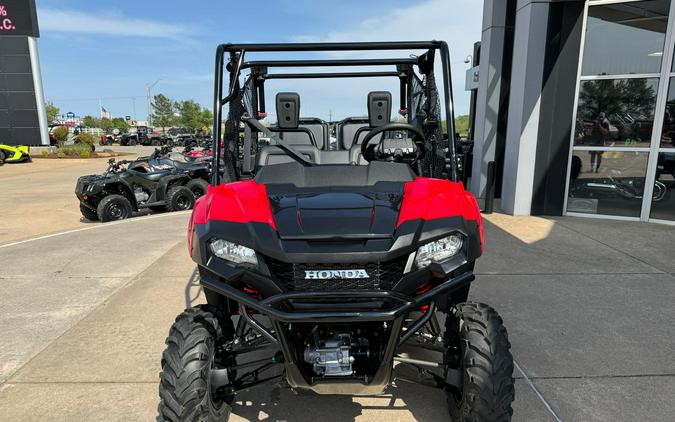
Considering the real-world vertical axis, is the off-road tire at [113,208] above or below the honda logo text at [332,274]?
below

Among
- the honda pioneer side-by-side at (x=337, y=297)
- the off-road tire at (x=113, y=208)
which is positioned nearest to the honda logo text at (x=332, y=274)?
the honda pioneer side-by-side at (x=337, y=297)

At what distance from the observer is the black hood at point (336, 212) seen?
180 cm

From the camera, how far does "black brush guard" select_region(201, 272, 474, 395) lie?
170cm

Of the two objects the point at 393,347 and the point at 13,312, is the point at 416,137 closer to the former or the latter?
the point at 393,347

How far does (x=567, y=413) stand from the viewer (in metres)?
2.33

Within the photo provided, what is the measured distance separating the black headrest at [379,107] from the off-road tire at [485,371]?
2.51 m

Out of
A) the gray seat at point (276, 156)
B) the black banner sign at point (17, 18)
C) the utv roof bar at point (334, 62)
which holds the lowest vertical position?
the gray seat at point (276, 156)

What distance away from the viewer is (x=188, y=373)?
1.85 metres

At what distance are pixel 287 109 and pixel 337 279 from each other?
245 centimetres

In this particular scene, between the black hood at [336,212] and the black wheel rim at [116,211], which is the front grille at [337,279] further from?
the black wheel rim at [116,211]

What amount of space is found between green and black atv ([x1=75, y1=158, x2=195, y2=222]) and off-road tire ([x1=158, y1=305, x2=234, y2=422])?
6.64 meters

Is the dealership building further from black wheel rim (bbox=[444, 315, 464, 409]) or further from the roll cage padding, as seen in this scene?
black wheel rim (bbox=[444, 315, 464, 409])

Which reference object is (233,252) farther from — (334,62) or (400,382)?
(334,62)

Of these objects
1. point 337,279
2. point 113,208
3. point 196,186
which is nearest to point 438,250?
point 337,279
